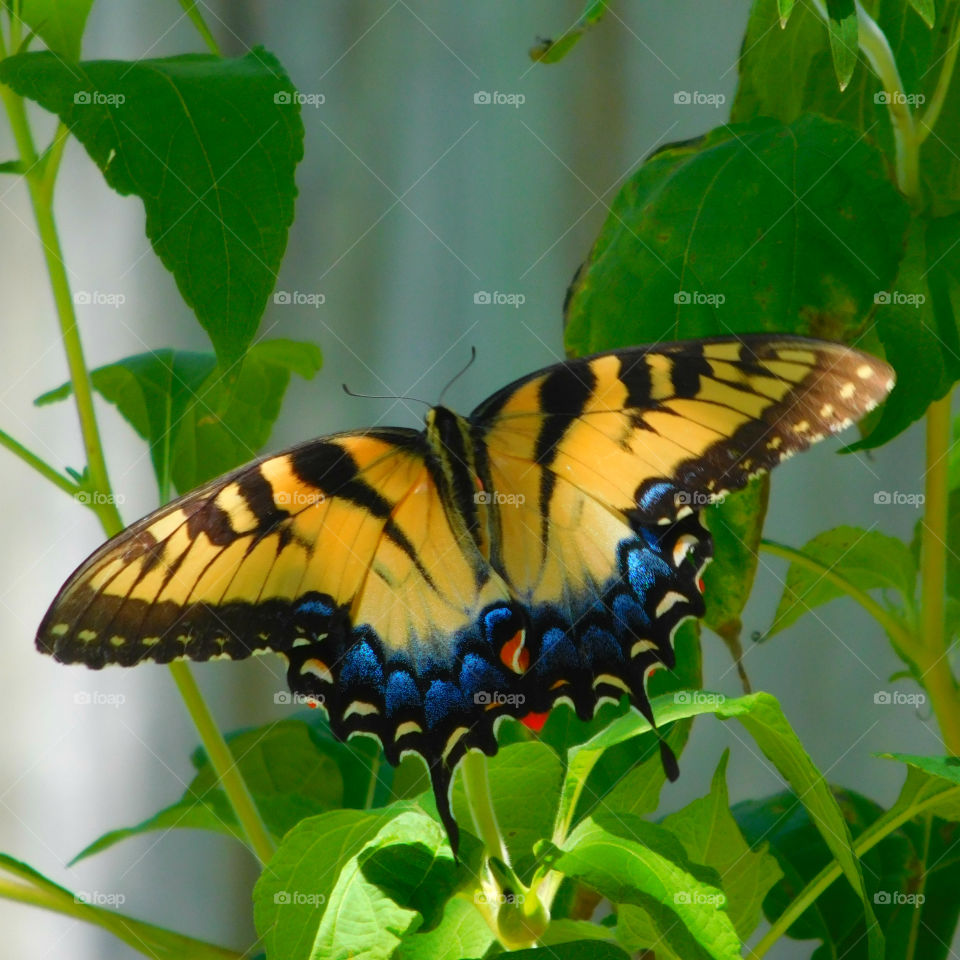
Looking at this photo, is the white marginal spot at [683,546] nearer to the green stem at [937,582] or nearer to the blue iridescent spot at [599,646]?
A: the blue iridescent spot at [599,646]

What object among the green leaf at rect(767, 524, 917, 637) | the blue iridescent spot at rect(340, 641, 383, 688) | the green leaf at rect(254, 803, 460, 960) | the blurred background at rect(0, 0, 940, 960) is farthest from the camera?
the blurred background at rect(0, 0, 940, 960)

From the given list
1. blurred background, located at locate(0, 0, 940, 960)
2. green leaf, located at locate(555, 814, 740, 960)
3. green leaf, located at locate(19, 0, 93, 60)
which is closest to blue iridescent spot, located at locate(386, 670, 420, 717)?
green leaf, located at locate(555, 814, 740, 960)

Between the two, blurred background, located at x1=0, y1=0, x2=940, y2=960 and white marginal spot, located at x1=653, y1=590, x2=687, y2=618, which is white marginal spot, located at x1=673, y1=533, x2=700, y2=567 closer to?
white marginal spot, located at x1=653, y1=590, x2=687, y2=618

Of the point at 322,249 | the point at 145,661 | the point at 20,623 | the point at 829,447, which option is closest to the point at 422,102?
the point at 322,249

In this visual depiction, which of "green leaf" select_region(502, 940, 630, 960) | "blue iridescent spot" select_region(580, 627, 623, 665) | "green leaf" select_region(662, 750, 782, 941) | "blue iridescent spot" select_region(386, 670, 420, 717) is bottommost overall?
"green leaf" select_region(662, 750, 782, 941)

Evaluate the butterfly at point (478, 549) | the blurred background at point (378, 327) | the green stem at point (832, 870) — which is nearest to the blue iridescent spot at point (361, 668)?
the butterfly at point (478, 549)

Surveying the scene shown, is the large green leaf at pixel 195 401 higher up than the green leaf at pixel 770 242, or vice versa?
the green leaf at pixel 770 242

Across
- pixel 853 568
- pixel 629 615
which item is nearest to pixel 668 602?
pixel 629 615

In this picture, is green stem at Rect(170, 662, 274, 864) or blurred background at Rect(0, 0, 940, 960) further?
blurred background at Rect(0, 0, 940, 960)
